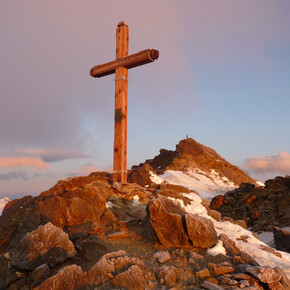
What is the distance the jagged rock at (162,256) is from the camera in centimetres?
500

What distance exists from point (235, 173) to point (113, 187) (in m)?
26.8

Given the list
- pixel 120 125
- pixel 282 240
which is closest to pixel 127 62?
pixel 120 125

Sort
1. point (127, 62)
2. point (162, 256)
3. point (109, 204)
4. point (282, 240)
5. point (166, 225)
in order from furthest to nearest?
point (282, 240)
point (127, 62)
point (109, 204)
point (166, 225)
point (162, 256)

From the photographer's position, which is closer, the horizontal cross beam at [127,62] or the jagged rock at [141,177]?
the horizontal cross beam at [127,62]

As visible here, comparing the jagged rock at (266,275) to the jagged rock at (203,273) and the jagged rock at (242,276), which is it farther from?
the jagged rock at (203,273)

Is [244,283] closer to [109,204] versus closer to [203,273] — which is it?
[203,273]

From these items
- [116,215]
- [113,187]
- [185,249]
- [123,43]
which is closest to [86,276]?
[185,249]

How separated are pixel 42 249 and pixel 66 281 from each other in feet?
3.60

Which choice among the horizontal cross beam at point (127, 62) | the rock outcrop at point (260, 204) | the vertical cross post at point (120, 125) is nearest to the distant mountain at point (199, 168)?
the rock outcrop at point (260, 204)

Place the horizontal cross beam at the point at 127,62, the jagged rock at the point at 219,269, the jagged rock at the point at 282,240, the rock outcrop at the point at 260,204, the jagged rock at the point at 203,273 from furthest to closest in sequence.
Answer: the rock outcrop at the point at 260,204
the jagged rock at the point at 282,240
the horizontal cross beam at the point at 127,62
the jagged rock at the point at 219,269
the jagged rock at the point at 203,273

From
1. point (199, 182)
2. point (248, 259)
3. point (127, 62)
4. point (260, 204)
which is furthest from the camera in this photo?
point (199, 182)

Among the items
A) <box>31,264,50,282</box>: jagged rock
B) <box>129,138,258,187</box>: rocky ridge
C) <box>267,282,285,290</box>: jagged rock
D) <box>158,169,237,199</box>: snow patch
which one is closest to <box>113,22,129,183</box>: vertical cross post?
<box>31,264,50,282</box>: jagged rock

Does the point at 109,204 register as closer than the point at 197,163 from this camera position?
Yes

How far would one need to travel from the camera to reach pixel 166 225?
19.2ft
